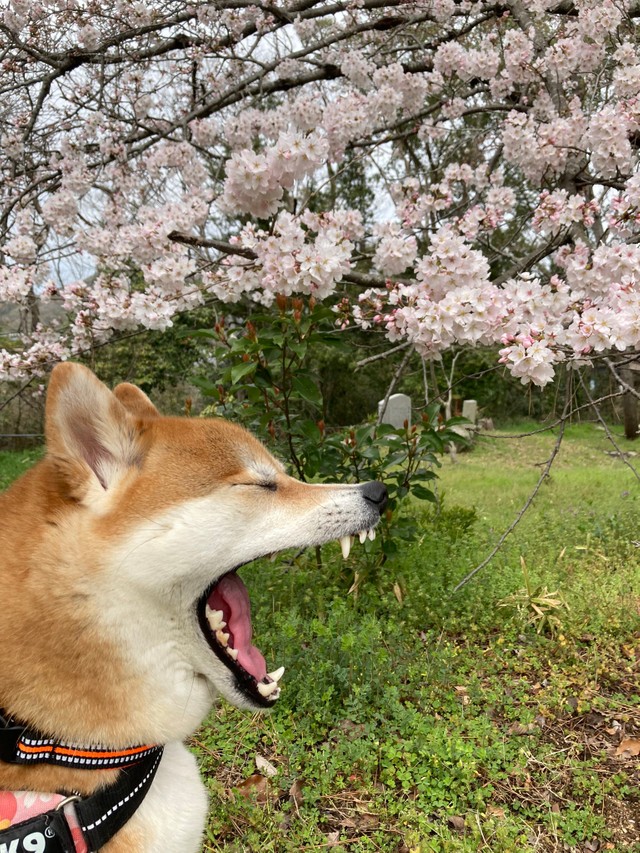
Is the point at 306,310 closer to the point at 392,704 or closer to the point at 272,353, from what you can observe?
the point at 272,353

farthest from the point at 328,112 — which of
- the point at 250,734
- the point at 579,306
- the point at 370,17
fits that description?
the point at 250,734

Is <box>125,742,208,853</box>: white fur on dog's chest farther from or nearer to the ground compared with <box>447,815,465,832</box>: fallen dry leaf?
farther from the ground

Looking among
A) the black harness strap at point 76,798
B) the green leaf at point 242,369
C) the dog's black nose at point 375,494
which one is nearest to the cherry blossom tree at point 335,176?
the green leaf at point 242,369

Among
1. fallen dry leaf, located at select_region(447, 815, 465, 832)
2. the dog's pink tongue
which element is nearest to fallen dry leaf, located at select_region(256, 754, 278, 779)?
fallen dry leaf, located at select_region(447, 815, 465, 832)

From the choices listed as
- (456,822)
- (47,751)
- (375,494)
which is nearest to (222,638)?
(47,751)

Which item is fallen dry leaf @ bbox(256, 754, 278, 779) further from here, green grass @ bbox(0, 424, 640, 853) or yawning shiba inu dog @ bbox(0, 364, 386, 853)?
yawning shiba inu dog @ bbox(0, 364, 386, 853)

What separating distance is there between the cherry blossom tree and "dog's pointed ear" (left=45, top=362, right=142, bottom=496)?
149 cm

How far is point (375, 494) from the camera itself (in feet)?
5.27

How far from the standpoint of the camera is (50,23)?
4684 millimetres

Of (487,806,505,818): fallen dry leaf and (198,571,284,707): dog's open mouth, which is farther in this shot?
(487,806,505,818): fallen dry leaf

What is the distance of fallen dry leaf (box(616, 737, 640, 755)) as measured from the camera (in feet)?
7.49

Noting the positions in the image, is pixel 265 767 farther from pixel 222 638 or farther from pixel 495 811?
pixel 222 638

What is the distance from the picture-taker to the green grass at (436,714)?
197 cm

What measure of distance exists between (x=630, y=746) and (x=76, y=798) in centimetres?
230
